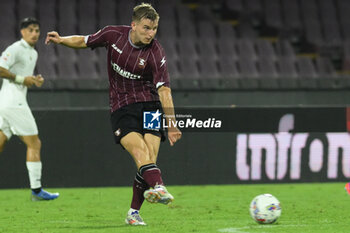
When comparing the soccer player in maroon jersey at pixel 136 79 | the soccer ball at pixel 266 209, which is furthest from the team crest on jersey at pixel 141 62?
the soccer ball at pixel 266 209

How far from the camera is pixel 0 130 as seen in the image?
8406 mm

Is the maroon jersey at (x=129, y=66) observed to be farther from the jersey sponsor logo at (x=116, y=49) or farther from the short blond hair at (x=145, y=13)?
the short blond hair at (x=145, y=13)

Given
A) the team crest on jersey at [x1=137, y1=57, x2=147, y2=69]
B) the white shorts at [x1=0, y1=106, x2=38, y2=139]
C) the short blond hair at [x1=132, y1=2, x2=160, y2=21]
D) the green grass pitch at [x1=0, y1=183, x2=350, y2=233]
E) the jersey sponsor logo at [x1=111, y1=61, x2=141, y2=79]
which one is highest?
the short blond hair at [x1=132, y1=2, x2=160, y2=21]

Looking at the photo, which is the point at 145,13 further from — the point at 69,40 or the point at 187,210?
the point at 187,210

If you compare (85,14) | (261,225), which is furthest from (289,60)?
(261,225)

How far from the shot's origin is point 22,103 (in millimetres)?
8414

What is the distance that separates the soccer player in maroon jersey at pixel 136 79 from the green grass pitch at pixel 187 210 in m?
0.57

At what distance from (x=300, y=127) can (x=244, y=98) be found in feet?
4.81

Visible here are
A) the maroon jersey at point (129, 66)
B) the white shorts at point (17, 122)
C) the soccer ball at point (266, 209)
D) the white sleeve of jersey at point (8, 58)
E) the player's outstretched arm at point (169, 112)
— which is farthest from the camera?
the white shorts at point (17, 122)

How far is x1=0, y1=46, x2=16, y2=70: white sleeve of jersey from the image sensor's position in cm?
820

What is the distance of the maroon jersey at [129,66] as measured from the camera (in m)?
5.70

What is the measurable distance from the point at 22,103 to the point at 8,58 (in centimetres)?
51

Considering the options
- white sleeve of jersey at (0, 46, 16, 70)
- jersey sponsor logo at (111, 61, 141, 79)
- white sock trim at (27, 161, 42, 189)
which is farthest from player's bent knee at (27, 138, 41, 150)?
jersey sponsor logo at (111, 61, 141, 79)

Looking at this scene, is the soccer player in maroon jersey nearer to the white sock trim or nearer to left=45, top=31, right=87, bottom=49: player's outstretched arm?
left=45, top=31, right=87, bottom=49: player's outstretched arm
